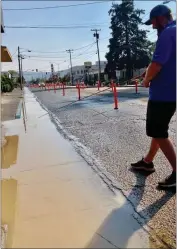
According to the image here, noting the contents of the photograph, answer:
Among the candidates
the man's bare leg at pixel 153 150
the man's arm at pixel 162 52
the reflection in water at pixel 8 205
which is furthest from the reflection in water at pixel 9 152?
the man's arm at pixel 162 52

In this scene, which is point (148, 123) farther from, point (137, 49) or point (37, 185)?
point (137, 49)

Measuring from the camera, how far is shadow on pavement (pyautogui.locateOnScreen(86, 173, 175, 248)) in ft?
9.88

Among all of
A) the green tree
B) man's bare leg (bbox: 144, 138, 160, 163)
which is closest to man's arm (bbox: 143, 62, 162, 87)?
man's bare leg (bbox: 144, 138, 160, 163)

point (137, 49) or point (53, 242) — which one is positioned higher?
point (137, 49)

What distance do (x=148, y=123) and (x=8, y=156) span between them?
128 inches

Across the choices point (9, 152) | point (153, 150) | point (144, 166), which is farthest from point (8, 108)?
point (153, 150)

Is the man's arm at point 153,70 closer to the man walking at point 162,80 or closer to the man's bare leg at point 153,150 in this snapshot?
the man walking at point 162,80

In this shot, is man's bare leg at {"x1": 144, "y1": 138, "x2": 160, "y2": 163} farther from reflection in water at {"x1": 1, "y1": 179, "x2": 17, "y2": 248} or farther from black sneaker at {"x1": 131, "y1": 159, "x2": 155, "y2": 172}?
reflection in water at {"x1": 1, "y1": 179, "x2": 17, "y2": 248}

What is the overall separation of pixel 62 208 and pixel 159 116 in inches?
57.3

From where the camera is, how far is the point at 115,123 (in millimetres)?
9719

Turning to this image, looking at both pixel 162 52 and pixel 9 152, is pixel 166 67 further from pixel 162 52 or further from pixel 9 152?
pixel 9 152

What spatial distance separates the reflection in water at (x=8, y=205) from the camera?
3318 mm

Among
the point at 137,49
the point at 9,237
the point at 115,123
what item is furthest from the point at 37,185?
the point at 137,49

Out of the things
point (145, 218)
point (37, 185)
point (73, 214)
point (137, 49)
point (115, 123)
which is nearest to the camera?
point (145, 218)
